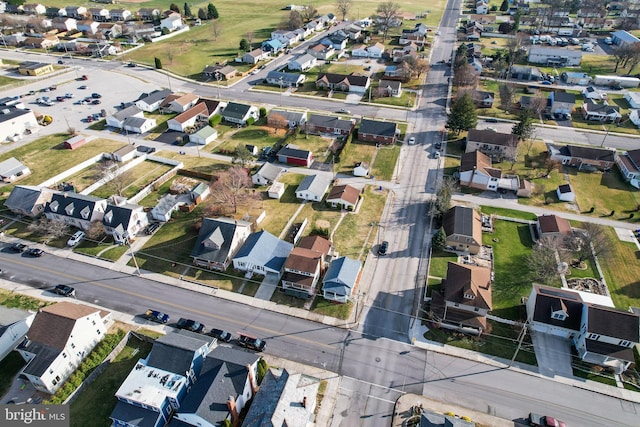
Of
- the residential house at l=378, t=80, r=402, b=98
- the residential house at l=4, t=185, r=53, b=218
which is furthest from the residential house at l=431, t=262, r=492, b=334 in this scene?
the residential house at l=378, t=80, r=402, b=98

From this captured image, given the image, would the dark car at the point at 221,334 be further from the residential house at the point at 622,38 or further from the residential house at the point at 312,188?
the residential house at the point at 622,38

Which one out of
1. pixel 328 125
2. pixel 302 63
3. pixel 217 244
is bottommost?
pixel 217 244

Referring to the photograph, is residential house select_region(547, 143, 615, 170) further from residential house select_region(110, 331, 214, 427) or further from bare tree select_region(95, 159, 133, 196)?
bare tree select_region(95, 159, 133, 196)

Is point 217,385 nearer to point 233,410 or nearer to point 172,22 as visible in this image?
point 233,410

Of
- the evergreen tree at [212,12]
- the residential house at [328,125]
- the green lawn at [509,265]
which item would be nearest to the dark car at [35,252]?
the residential house at [328,125]

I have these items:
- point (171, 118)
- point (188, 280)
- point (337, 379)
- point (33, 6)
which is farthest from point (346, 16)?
point (337, 379)

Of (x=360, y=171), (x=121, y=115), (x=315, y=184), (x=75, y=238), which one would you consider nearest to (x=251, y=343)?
(x=315, y=184)
